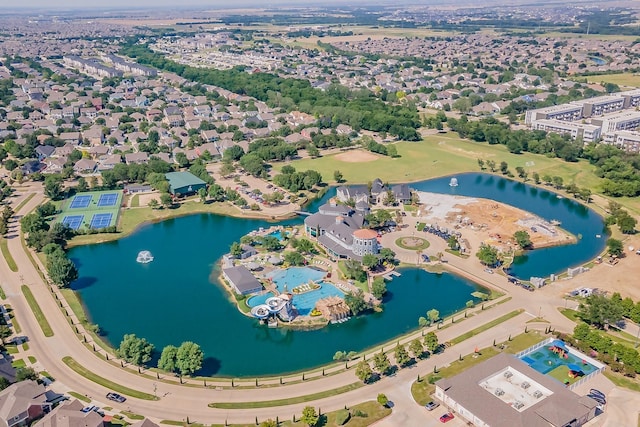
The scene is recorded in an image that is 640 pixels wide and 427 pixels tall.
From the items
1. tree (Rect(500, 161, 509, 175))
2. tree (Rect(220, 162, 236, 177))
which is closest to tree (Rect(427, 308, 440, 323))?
tree (Rect(220, 162, 236, 177))

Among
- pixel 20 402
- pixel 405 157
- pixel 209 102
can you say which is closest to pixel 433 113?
pixel 405 157

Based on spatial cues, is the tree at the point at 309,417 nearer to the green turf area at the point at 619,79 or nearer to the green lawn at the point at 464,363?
the green lawn at the point at 464,363

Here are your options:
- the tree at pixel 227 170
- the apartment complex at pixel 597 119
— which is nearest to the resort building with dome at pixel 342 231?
the tree at pixel 227 170

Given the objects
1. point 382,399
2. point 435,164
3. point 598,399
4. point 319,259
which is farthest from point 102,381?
point 435,164

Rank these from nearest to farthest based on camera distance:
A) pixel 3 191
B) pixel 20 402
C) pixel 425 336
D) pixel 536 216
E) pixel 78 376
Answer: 1. pixel 20 402
2. pixel 78 376
3. pixel 425 336
4. pixel 536 216
5. pixel 3 191

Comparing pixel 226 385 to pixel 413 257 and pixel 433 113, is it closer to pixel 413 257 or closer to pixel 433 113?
pixel 413 257

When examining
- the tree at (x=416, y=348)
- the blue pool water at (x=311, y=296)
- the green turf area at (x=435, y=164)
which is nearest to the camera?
the tree at (x=416, y=348)
